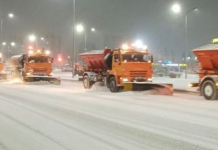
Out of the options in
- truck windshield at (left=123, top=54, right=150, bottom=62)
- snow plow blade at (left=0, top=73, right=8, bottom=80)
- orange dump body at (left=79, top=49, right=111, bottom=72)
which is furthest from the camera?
snow plow blade at (left=0, top=73, right=8, bottom=80)

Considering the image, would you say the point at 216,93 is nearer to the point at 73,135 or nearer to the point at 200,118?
the point at 200,118

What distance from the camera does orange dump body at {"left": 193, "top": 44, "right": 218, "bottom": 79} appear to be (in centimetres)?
1763

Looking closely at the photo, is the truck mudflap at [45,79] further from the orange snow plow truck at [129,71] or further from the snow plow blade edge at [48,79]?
the orange snow plow truck at [129,71]

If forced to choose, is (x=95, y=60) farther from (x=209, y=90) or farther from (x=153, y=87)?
(x=209, y=90)

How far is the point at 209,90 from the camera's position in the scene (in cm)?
1725

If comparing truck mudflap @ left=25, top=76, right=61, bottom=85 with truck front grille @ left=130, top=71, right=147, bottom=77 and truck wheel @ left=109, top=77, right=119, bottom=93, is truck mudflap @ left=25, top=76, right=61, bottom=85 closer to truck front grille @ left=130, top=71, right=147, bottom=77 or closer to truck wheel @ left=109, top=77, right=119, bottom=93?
truck wheel @ left=109, top=77, right=119, bottom=93

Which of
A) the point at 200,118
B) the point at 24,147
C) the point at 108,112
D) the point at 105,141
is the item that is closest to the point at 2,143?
the point at 24,147

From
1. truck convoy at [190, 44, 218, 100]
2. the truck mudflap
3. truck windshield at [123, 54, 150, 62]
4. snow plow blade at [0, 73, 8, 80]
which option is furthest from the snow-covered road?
Result: snow plow blade at [0, 73, 8, 80]

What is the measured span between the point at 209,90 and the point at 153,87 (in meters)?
3.50

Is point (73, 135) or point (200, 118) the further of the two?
point (200, 118)

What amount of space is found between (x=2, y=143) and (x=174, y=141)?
3.69 metres

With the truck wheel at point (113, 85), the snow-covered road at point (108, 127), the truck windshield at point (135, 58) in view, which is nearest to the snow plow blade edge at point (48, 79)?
the truck wheel at point (113, 85)

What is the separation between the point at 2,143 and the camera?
25.1 feet

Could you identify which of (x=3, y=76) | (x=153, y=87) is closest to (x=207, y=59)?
(x=153, y=87)
